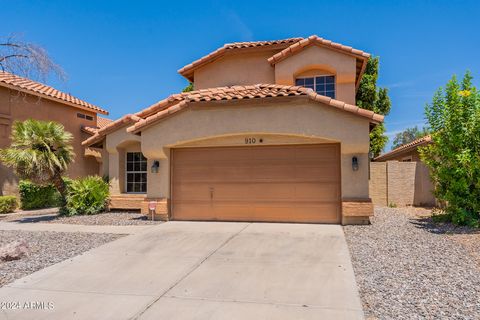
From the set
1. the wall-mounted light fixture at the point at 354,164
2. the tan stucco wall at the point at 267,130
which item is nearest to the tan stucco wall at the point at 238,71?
the tan stucco wall at the point at 267,130

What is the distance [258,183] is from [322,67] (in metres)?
6.48

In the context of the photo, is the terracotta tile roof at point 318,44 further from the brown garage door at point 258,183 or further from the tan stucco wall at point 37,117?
the tan stucco wall at point 37,117

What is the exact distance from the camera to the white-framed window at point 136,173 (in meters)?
15.8

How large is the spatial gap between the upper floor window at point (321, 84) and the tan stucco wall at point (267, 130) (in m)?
4.66

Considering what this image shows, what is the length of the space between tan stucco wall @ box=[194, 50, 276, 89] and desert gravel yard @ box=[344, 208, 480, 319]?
8959 millimetres

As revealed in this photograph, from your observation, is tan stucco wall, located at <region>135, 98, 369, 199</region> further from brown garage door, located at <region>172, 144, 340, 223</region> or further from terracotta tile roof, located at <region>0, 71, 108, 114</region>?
terracotta tile roof, located at <region>0, 71, 108, 114</region>

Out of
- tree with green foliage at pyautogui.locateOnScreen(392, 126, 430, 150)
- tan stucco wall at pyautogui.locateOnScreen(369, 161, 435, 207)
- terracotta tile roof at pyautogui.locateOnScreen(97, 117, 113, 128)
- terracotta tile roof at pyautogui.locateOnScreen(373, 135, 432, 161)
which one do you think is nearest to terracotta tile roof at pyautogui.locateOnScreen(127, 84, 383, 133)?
tan stucco wall at pyautogui.locateOnScreen(369, 161, 435, 207)

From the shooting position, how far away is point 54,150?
1433cm

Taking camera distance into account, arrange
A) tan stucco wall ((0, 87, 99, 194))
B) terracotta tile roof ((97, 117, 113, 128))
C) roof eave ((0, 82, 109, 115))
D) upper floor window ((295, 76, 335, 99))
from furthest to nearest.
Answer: terracotta tile roof ((97, 117, 113, 128)) < tan stucco wall ((0, 87, 99, 194)) < roof eave ((0, 82, 109, 115)) < upper floor window ((295, 76, 335, 99))

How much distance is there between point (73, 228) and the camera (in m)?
11.2

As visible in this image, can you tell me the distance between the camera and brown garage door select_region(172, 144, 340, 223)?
11.1m

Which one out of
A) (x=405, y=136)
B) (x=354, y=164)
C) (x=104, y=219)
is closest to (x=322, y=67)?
(x=354, y=164)

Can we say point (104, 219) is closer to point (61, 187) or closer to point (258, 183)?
point (61, 187)

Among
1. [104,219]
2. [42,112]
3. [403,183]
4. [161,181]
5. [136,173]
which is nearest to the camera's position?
[161,181]
